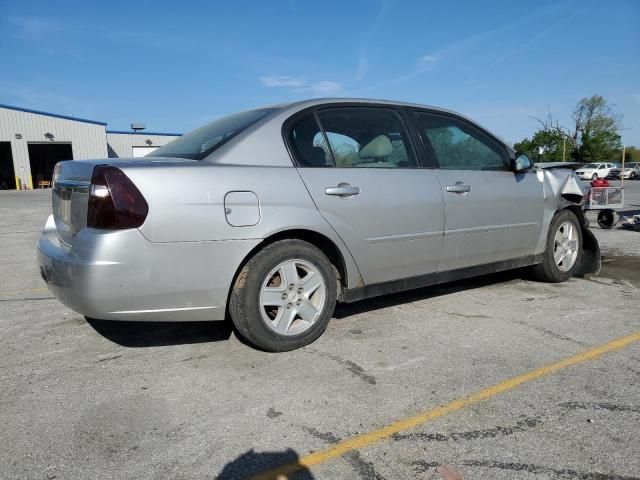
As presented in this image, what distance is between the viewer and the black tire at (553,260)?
476cm

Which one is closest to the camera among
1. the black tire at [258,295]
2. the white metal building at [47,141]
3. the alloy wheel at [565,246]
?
the black tire at [258,295]

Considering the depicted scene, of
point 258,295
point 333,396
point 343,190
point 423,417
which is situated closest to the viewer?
point 423,417

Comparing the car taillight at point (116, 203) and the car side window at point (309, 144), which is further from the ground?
the car side window at point (309, 144)

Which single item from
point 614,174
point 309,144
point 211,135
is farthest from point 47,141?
point 614,174

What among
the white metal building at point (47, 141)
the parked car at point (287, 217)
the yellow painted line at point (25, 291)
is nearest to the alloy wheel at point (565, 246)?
the parked car at point (287, 217)

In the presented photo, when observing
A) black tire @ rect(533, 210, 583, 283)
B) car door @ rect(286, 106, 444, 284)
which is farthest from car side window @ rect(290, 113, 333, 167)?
black tire @ rect(533, 210, 583, 283)

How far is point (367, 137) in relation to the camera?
369cm

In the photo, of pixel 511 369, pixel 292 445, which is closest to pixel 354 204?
pixel 511 369

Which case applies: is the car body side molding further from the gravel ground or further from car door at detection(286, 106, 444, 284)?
the gravel ground

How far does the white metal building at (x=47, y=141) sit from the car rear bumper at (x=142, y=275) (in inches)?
1214

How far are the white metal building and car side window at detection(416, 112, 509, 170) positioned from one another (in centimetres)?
3022

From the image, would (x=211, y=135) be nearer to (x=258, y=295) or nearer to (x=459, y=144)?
(x=258, y=295)

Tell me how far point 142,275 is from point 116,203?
41cm

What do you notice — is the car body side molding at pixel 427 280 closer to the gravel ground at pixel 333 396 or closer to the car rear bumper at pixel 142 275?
the gravel ground at pixel 333 396
